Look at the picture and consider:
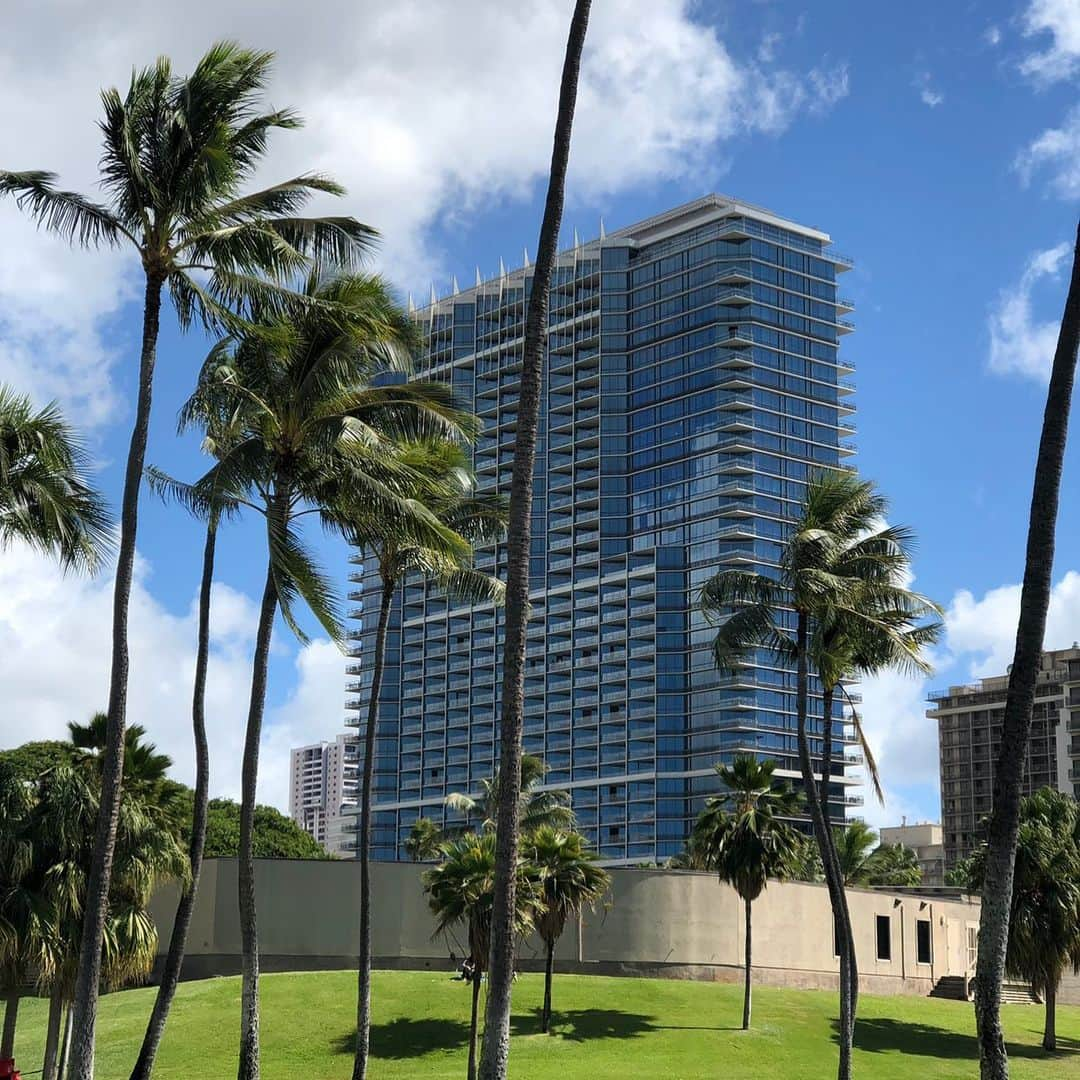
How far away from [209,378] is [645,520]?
154179mm

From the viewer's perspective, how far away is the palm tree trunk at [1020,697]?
58.9ft

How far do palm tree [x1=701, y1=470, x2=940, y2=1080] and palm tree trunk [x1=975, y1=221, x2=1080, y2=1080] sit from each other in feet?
64.4

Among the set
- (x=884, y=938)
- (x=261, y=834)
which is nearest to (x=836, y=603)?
(x=884, y=938)

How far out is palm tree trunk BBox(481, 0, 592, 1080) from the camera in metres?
17.2

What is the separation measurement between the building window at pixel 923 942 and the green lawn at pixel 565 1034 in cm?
1075

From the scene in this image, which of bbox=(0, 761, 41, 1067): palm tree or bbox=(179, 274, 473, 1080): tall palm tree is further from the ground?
bbox=(179, 274, 473, 1080): tall palm tree

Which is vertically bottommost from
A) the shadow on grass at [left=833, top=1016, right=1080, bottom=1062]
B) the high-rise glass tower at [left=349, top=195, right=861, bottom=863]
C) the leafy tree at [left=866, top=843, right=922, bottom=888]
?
the shadow on grass at [left=833, top=1016, right=1080, bottom=1062]

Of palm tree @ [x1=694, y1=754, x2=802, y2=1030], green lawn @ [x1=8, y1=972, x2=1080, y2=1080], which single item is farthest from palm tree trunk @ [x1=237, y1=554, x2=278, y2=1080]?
palm tree @ [x1=694, y1=754, x2=802, y2=1030]

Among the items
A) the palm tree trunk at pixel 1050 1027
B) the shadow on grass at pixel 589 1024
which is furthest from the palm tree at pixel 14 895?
the palm tree trunk at pixel 1050 1027

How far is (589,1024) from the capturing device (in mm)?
48094

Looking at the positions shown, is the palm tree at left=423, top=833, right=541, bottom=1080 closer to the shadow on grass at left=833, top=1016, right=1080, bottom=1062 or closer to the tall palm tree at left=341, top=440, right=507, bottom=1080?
the tall palm tree at left=341, top=440, right=507, bottom=1080

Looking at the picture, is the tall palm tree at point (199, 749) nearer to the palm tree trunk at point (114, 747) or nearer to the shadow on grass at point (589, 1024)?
the palm tree trunk at point (114, 747)

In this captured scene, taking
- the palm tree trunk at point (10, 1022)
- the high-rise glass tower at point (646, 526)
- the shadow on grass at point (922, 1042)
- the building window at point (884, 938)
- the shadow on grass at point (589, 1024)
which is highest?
the high-rise glass tower at point (646, 526)

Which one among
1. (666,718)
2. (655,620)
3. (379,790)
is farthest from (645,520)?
(379,790)
